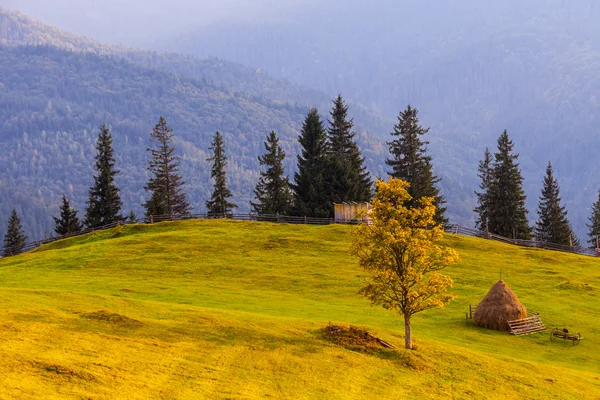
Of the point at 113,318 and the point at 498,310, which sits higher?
the point at 113,318

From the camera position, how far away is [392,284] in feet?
141

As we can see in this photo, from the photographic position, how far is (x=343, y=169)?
11038 cm

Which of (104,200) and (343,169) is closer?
(343,169)

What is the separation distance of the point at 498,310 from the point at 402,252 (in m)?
15.8

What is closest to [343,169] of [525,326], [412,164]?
[412,164]

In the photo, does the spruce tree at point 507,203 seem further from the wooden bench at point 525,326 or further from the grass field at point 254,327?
the wooden bench at point 525,326

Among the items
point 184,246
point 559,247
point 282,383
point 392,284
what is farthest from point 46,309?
point 559,247

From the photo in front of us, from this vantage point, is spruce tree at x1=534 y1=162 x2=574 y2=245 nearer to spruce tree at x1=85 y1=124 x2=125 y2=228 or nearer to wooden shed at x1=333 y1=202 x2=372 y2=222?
wooden shed at x1=333 y1=202 x2=372 y2=222

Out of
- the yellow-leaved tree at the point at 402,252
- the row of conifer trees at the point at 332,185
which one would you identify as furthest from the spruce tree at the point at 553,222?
the yellow-leaved tree at the point at 402,252

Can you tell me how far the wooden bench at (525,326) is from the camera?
5319cm

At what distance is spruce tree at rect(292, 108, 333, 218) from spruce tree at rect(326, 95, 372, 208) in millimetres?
1441

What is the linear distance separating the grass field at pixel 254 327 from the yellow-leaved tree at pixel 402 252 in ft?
10.4

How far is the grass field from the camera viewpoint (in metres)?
32.2

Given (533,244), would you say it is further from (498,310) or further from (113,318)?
(113,318)
